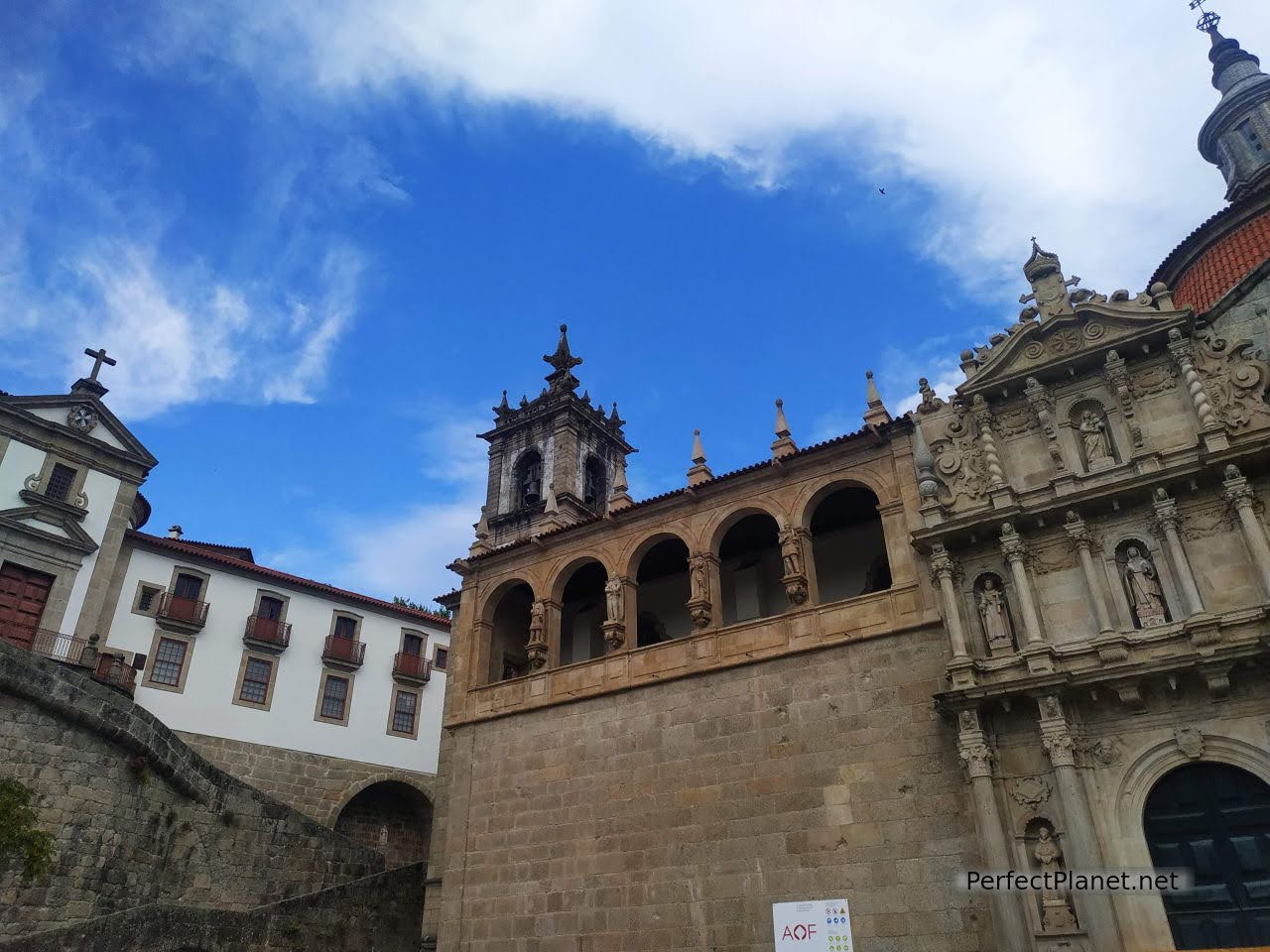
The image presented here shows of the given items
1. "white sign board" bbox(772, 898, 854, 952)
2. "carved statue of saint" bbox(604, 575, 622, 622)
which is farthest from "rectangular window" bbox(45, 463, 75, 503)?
"white sign board" bbox(772, 898, 854, 952)

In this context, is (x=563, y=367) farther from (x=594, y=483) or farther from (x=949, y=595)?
(x=949, y=595)

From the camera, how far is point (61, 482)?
88.4 ft

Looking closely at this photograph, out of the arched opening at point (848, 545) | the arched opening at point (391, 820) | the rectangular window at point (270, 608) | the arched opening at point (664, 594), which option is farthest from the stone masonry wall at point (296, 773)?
the arched opening at point (848, 545)

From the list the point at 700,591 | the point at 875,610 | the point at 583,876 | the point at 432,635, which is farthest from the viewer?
the point at 432,635

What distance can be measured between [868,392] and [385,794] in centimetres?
2298

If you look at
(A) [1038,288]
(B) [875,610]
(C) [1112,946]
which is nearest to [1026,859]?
(C) [1112,946]

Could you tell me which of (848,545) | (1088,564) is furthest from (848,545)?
(1088,564)

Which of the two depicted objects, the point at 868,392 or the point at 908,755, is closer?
the point at 908,755

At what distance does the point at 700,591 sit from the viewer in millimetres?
17422

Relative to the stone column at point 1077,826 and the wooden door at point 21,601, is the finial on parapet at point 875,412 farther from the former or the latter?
the wooden door at point 21,601

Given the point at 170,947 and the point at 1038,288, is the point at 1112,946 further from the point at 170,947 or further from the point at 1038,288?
the point at 170,947

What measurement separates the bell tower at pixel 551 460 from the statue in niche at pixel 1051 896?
2261 centimetres

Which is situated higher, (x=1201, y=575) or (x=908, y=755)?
(x=1201, y=575)
